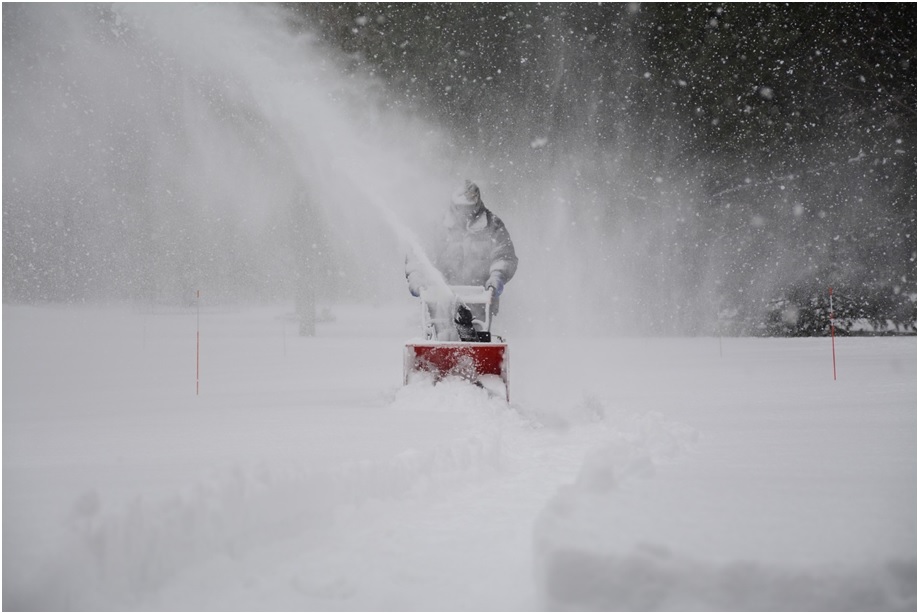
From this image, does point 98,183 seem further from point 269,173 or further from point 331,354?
point 331,354

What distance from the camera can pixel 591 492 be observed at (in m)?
2.93

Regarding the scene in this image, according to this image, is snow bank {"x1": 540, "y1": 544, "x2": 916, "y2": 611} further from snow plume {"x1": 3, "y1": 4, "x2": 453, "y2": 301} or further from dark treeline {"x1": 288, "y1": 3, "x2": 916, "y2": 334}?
dark treeline {"x1": 288, "y1": 3, "x2": 916, "y2": 334}

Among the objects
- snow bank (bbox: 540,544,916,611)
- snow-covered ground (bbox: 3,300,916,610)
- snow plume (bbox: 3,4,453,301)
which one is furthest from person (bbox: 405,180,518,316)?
snow bank (bbox: 540,544,916,611)

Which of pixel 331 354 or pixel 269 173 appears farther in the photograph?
pixel 269 173

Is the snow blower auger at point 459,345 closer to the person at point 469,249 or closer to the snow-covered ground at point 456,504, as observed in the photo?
the snow-covered ground at point 456,504

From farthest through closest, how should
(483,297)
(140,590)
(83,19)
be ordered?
(83,19), (483,297), (140,590)

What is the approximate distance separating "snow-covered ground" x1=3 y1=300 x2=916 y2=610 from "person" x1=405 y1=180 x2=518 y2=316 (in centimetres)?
162


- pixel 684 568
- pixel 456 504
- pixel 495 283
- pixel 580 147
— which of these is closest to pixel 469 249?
pixel 495 283

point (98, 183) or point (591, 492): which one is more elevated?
point (98, 183)

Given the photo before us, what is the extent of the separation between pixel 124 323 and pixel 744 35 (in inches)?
1062

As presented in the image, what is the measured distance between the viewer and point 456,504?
3.29 metres

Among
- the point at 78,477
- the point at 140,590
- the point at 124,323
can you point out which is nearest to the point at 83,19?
the point at 124,323

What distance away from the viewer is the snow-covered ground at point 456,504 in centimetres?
211

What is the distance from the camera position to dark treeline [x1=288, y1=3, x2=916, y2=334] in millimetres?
17938
